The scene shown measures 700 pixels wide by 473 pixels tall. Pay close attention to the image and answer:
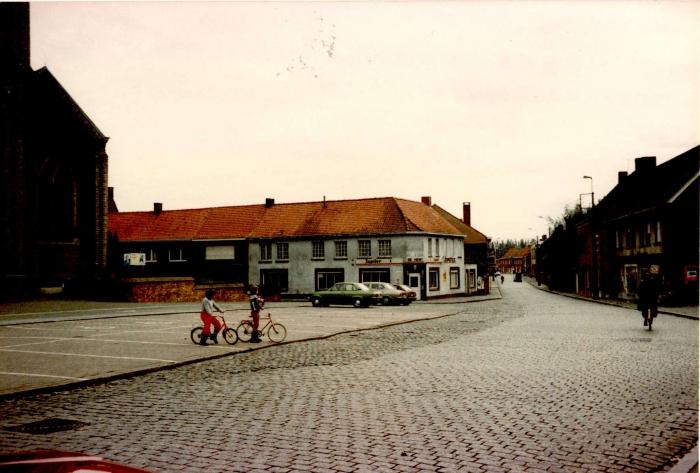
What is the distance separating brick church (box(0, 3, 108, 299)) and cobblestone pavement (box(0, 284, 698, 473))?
88.4ft

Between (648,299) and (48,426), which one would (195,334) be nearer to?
(48,426)

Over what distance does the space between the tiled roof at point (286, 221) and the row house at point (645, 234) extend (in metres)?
13.4

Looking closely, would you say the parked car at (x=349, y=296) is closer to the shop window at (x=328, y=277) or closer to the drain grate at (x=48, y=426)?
the shop window at (x=328, y=277)

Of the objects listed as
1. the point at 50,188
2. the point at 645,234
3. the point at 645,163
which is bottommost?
the point at 645,234

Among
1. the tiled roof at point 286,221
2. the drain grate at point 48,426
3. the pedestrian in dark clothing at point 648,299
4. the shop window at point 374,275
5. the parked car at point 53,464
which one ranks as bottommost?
the drain grate at point 48,426

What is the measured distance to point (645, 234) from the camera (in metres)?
44.6

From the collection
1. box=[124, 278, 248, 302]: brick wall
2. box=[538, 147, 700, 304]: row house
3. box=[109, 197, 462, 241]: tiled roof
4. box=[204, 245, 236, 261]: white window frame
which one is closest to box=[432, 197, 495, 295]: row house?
box=[109, 197, 462, 241]: tiled roof

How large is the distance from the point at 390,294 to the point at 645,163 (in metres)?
30.3

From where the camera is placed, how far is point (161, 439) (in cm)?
739

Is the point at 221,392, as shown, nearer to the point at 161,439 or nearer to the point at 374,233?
the point at 161,439

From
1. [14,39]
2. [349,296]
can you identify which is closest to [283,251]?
[349,296]

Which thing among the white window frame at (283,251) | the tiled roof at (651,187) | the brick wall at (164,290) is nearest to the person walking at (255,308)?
the brick wall at (164,290)

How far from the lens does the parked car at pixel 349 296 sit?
39781 millimetres

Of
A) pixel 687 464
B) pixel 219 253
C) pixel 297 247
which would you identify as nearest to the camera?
pixel 687 464
